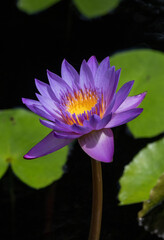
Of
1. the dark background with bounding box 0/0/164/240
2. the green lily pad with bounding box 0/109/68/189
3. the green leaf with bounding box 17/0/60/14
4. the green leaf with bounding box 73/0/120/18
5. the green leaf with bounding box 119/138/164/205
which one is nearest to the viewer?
the green leaf with bounding box 119/138/164/205

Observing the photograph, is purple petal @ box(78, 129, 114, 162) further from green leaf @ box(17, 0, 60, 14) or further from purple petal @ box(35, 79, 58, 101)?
green leaf @ box(17, 0, 60, 14)

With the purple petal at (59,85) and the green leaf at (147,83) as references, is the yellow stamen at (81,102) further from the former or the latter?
the green leaf at (147,83)

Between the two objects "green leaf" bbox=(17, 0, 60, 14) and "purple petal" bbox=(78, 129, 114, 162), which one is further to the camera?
"green leaf" bbox=(17, 0, 60, 14)

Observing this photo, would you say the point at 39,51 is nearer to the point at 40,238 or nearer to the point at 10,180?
the point at 10,180

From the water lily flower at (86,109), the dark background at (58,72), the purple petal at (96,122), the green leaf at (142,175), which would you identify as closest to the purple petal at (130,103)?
the water lily flower at (86,109)

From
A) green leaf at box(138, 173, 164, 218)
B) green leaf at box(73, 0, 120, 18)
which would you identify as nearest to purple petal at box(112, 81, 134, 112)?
green leaf at box(138, 173, 164, 218)

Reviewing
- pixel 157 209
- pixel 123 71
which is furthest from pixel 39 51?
pixel 157 209

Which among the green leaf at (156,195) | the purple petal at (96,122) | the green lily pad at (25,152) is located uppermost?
the purple petal at (96,122)
